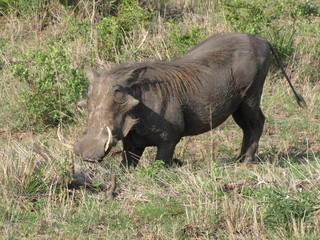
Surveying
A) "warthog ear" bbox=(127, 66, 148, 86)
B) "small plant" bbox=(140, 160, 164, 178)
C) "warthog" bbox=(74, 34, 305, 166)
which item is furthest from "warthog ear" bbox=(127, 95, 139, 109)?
"small plant" bbox=(140, 160, 164, 178)

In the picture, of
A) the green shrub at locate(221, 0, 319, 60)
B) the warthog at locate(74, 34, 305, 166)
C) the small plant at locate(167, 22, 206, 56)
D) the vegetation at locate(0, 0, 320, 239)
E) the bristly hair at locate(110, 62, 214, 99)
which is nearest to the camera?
the vegetation at locate(0, 0, 320, 239)

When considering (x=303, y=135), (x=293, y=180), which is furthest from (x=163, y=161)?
(x=303, y=135)

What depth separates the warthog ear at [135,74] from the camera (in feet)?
17.9

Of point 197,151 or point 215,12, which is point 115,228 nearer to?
point 197,151

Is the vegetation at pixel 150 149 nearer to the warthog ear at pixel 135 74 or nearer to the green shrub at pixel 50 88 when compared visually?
the green shrub at pixel 50 88

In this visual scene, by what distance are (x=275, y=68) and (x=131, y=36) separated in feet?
6.26

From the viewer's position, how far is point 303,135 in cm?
746

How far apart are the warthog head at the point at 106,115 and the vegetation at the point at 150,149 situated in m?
0.23

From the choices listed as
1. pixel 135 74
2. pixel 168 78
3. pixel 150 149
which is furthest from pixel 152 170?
pixel 150 149

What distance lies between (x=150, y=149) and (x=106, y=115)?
1642 mm

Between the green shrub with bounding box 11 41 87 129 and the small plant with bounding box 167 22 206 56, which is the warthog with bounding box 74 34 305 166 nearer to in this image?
the green shrub with bounding box 11 41 87 129

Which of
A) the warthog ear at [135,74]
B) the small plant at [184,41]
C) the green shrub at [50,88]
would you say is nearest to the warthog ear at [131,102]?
the warthog ear at [135,74]

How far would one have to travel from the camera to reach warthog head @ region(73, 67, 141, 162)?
5148 mm

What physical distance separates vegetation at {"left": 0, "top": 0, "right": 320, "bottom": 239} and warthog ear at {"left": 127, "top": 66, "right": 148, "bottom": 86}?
69cm
